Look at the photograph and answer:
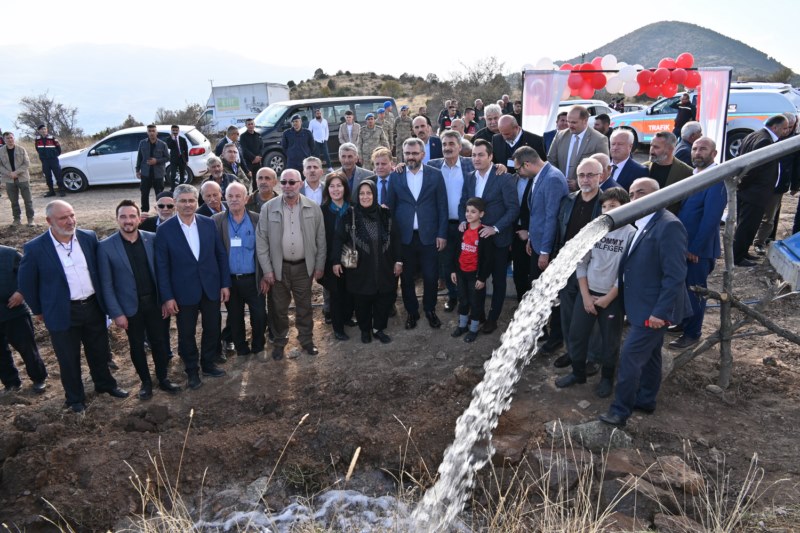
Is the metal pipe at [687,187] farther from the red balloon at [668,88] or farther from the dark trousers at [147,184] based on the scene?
the dark trousers at [147,184]

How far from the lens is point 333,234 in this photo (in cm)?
551

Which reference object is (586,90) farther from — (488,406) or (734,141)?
(488,406)

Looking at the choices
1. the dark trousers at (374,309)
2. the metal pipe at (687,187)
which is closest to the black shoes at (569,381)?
the dark trousers at (374,309)

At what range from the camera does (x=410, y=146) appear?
5.47 meters

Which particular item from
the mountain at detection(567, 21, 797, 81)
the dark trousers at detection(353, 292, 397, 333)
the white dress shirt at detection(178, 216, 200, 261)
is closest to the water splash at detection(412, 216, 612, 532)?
the dark trousers at detection(353, 292, 397, 333)

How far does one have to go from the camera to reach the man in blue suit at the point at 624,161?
17.5 ft

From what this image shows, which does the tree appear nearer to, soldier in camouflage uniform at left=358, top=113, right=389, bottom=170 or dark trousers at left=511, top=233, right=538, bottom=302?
soldier in camouflage uniform at left=358, top=113, right=389, bottom=170

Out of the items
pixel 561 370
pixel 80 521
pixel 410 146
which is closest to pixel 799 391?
pixel 561 370

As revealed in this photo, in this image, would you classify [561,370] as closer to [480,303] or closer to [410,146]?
[480,303]

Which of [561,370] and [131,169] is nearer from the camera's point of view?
[561,370]

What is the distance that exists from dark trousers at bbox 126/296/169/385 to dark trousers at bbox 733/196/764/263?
671 cm

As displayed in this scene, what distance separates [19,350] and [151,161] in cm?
608

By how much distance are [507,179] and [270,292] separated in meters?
2.63

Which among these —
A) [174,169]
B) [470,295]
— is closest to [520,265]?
[470,295]
